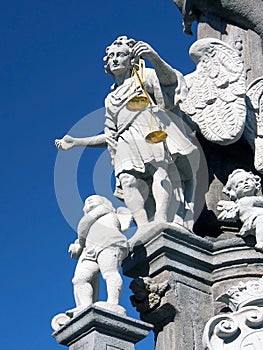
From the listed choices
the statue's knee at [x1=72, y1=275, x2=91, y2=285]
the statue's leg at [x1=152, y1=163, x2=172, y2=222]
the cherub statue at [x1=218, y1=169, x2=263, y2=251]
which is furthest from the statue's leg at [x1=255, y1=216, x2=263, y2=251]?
the statue's knee at [x1=72, y1=275, x2=91, y2=285]

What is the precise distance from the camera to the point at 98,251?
355 inches

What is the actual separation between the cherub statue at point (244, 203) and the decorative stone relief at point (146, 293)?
1123 mm

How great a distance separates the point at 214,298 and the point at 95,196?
1.54 meters

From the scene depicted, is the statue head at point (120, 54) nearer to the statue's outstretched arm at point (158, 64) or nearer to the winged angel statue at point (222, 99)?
the statue's outstretched arm at point (158, 64)

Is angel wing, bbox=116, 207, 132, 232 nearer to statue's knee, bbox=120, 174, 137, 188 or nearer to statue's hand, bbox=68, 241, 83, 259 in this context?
statue's knee, bbox=120, 174, 137, 188

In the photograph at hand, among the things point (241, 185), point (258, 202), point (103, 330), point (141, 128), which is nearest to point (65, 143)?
point (141, 128)

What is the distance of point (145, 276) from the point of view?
934 cm

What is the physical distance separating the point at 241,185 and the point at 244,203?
0.65 ft

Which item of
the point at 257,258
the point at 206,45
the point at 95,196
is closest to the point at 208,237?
the point at 257,258

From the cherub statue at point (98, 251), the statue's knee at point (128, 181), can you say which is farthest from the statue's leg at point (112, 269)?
the statue's knee at point (128, 181)

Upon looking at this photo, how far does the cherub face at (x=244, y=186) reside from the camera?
9.84 meters

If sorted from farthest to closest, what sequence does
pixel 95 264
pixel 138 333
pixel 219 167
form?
pixel 219 167 → pixel 95 264 → pixel 138 333

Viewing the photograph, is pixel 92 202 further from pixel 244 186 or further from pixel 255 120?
pixel 255 120

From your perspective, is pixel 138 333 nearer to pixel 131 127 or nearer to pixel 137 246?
pixel 137 246
